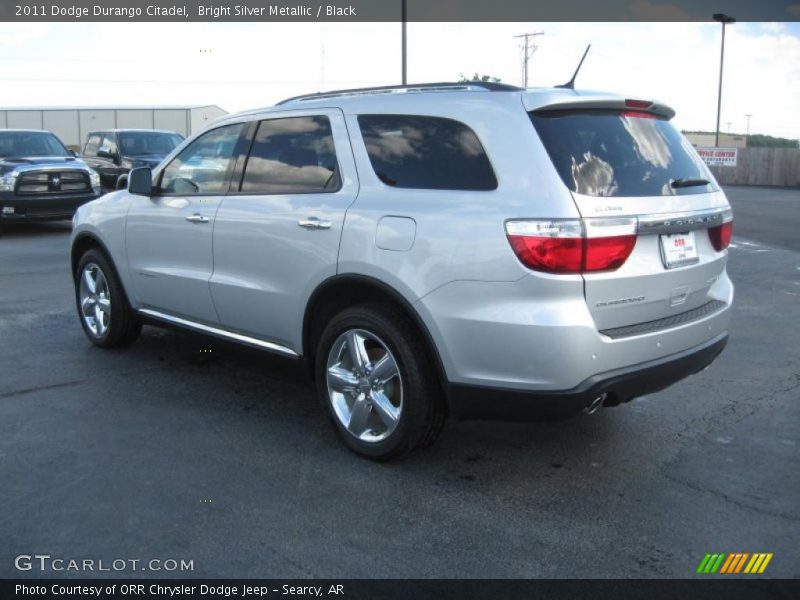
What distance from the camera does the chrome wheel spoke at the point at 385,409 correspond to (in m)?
4.18

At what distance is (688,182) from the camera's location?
420 cm

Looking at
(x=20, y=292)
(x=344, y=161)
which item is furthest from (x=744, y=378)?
(x=20, y=292)

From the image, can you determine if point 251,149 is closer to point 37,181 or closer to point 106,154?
point 37,181

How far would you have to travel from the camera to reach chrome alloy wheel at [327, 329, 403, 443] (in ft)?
13.8

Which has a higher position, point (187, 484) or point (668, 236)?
point (668, 236)

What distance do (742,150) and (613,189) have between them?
43135 mm

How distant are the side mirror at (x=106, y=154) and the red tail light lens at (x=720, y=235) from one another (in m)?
17.9

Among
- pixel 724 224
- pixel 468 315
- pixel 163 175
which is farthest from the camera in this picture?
pixel 163 175

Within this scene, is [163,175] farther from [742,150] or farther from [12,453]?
[742,150]

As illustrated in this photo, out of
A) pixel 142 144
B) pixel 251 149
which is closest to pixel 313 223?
pixel 251 149

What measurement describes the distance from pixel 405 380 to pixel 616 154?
146 cm

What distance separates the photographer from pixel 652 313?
3.90 metres

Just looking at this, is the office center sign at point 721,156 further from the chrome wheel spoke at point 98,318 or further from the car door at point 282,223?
the car door at point 282,223
